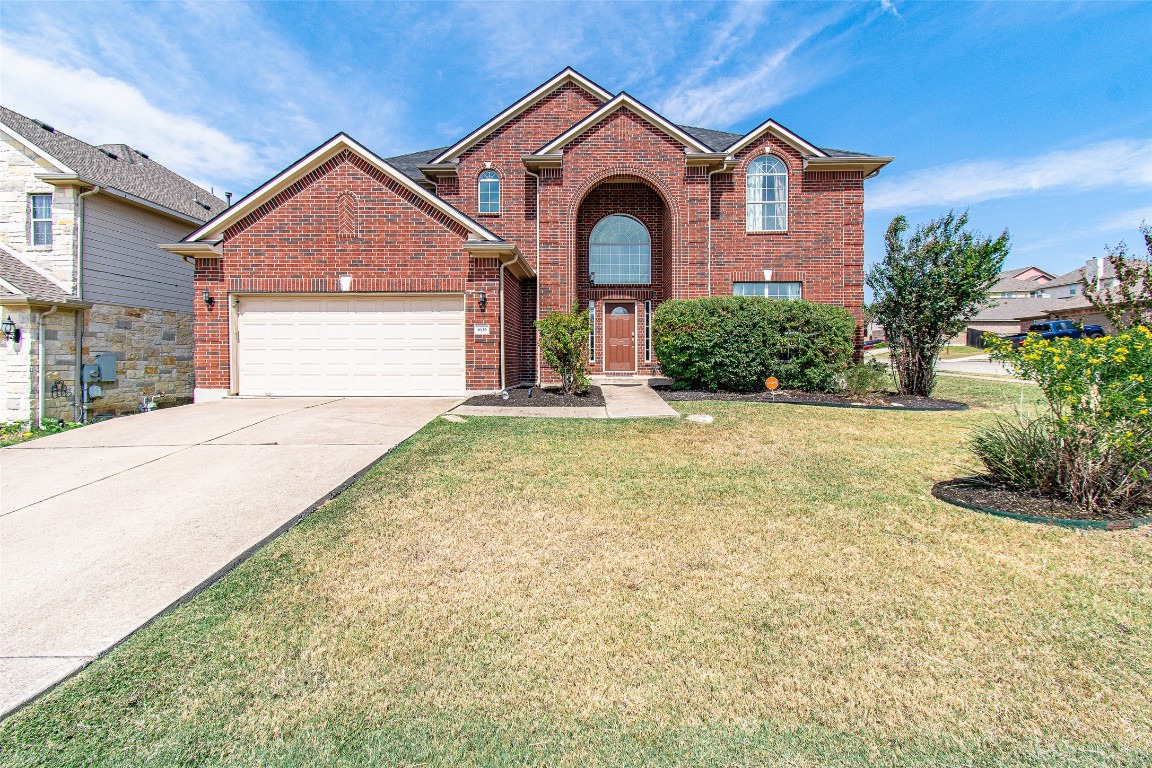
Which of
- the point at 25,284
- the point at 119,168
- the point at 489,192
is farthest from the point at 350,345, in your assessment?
the point at 119,168

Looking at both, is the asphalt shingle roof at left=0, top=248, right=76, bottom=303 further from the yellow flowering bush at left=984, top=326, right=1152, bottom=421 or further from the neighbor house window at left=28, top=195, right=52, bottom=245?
the yellow flowering bush at left=984, top=326, right=1152, bottom=421

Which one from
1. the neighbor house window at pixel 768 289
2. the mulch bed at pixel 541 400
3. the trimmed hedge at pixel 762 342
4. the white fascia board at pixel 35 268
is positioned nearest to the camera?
the mulch bed at pixel 541 400

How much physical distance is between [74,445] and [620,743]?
8980mm

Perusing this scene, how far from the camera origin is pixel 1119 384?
4.53m

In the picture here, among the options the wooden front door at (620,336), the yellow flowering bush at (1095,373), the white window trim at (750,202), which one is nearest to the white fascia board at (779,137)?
the white window trim at (750,202)

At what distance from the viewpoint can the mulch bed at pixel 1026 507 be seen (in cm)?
451

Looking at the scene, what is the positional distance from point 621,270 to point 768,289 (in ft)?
15.0

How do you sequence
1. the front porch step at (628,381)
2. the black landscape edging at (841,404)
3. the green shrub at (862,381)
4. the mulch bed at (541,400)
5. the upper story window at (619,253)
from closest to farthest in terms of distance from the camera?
1. the black landscape edging at (841,404)
2. the mulch bed at (541,400)
3. the green shrub at (862,381)
4. the front porch step at (628,381)
5. the upper story window at (619,253)

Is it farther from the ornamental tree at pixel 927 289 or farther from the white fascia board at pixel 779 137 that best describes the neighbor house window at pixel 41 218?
the ornamental tree at pixel 927 289

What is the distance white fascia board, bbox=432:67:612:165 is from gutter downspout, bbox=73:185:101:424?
9.15m

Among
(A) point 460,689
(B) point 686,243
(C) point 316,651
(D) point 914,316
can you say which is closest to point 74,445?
(C) point 316,651

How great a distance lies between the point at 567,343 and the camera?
38.1ft

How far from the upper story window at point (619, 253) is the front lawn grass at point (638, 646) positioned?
499 inches

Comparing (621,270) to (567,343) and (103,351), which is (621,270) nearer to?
(567,343)
